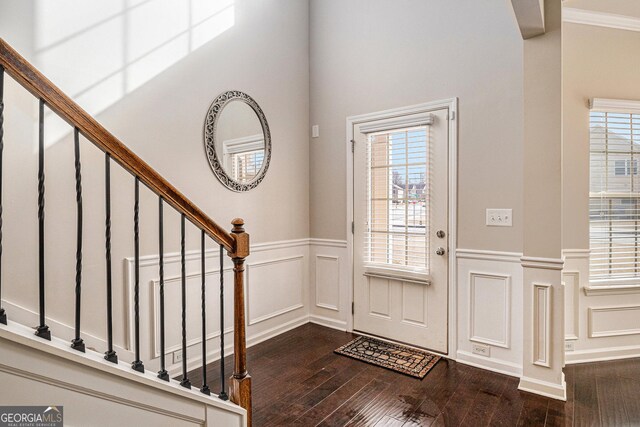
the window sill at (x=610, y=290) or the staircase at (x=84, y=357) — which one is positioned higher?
the staircase at (x=84, y=357)

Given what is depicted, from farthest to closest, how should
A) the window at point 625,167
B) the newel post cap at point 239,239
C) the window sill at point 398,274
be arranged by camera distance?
the window sill at point 398,274
the window at point 625,167
the newel post cap at point 239,239

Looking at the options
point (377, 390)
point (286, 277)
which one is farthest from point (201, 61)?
point (377, 390)

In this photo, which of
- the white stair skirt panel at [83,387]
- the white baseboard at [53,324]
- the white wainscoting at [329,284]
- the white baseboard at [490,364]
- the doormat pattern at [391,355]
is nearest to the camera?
the white stair skirt panel at [83,387]

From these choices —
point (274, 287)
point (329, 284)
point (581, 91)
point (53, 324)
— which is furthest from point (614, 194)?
point (53, 324)

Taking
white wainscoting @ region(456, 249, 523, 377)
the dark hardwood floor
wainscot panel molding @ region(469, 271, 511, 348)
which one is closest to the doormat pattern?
the dark hardwood floor

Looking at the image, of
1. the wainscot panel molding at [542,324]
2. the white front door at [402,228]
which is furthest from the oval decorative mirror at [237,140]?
the wainscot panel molding at [542,324]

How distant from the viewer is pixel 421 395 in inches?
96.4

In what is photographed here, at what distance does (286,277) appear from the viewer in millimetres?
3680

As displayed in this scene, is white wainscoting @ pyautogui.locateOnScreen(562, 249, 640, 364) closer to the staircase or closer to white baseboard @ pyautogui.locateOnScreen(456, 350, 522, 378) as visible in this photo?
white baseboard @ pyautogui.locateOnScreen(456, 350, 522, 378)

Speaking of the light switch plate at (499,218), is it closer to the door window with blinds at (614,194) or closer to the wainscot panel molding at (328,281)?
the door window with blinds at (614,194)

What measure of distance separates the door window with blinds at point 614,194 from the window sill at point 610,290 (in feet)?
0.18

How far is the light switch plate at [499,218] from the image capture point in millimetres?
2738

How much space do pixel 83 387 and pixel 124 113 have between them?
1.86m

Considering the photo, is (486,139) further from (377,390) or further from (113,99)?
(113,99)
